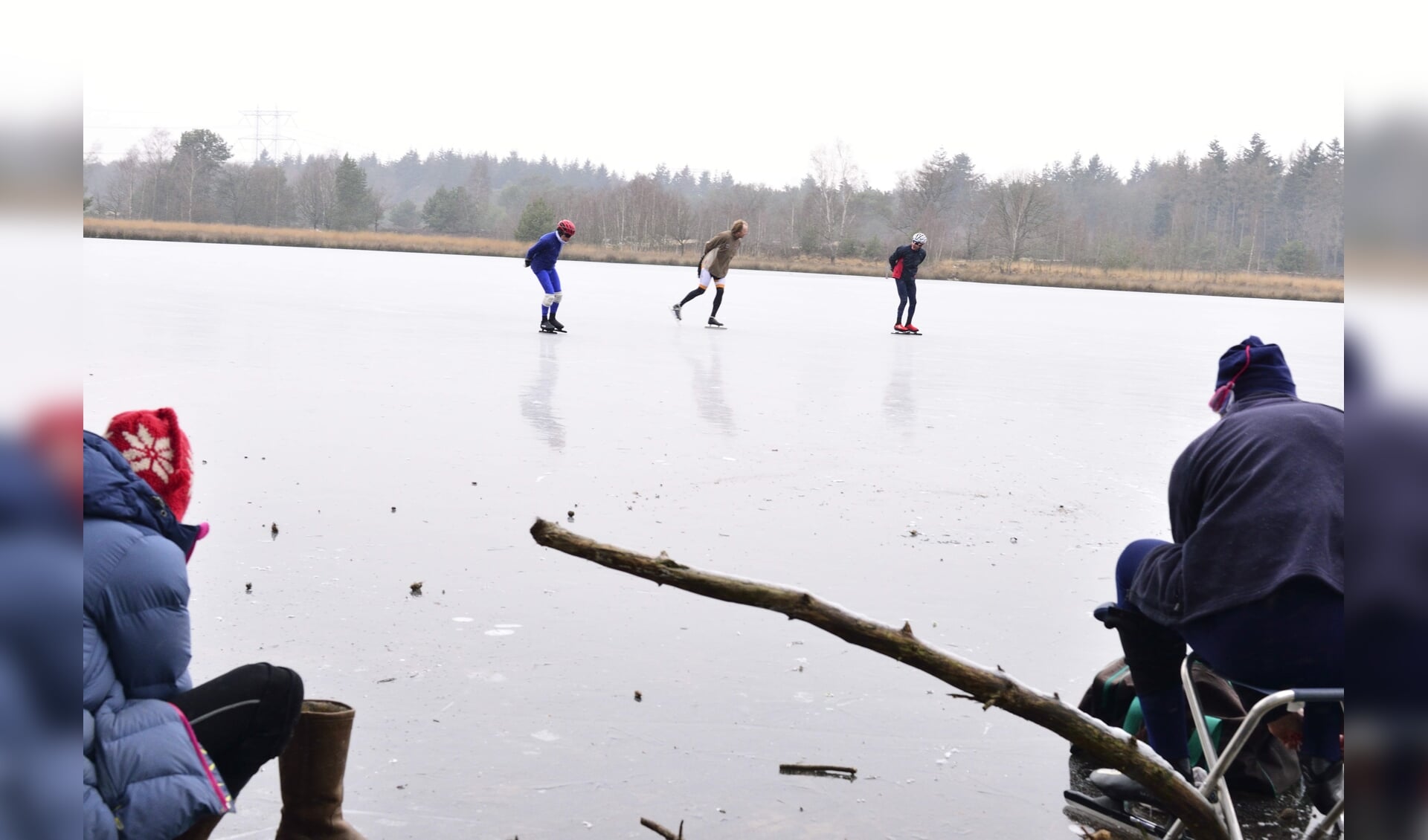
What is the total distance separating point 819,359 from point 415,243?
5209 centimetres

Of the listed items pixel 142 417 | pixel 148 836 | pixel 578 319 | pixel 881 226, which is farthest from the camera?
pixel 881 226

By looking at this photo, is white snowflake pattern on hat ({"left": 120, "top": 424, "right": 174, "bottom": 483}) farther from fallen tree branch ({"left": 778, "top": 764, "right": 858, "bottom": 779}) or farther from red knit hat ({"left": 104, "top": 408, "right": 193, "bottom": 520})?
fallen tree branch ({"left": 778, "top": 764, "right": 858, "bottom": 779})

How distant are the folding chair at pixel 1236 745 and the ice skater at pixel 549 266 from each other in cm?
1429

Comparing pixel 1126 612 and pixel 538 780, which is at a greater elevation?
pixel 1126 612

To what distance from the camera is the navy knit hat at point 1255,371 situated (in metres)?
3.24

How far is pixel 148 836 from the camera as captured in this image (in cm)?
223

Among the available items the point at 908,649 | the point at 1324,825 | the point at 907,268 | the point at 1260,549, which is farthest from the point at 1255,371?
the point at 907,268

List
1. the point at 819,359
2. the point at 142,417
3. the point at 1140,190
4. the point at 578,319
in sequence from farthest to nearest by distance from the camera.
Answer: the point at 1140,190, the point at 578,319, the point at 819,359, the point at 142,417

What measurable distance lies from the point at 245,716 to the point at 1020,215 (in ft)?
285

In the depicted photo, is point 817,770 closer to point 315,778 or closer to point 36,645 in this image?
point 315,778

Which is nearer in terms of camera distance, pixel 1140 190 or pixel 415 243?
pixel 415 243

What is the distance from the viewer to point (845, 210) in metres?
97.8

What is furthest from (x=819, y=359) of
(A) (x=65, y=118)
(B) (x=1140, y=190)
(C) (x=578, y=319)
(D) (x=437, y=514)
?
(B) (x=1140, y=190)

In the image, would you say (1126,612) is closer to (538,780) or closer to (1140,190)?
(538,780)
